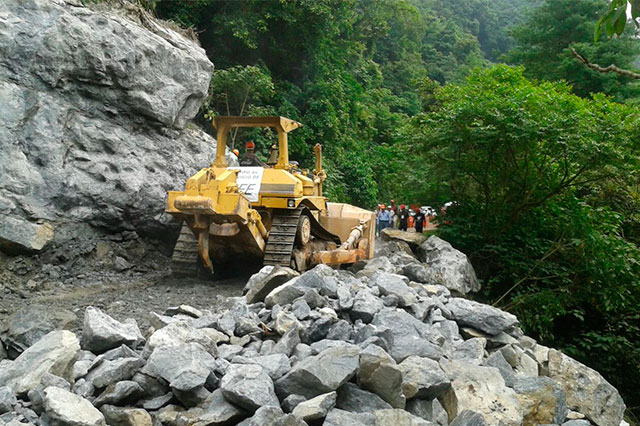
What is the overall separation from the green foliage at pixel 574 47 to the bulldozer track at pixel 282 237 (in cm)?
1533

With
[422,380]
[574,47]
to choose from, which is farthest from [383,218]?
[422,380]

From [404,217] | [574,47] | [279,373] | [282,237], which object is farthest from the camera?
[574,47]

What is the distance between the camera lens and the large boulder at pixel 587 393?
488 cm

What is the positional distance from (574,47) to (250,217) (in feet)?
55.6

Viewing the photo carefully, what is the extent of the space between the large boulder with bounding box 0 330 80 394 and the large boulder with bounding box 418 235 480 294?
6.22 m

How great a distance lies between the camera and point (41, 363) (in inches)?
120

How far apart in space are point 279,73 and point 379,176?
25.6 ft

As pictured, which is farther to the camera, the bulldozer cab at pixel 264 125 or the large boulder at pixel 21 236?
the bulldozer cab at pixel 264 125

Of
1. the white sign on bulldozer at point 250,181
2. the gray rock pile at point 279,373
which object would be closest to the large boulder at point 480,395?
the gray rock pile at point 279,373

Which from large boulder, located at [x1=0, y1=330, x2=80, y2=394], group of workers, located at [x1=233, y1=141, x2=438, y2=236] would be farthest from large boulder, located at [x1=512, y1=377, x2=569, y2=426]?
group of workers, located at [x1=233, y1=141, x2=438, y2=236]

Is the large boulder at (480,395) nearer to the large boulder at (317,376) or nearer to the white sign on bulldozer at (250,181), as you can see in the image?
the large boulder at (317,376)

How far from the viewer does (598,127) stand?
941cm

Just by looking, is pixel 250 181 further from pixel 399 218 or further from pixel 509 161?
pixel 399 218

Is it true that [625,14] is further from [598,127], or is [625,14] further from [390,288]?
[598,127]
